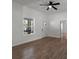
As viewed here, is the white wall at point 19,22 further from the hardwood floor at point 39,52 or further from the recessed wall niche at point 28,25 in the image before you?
the hardwood floor at point 39,52

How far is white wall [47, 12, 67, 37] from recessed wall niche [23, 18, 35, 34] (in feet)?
9.95

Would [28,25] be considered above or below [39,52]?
above

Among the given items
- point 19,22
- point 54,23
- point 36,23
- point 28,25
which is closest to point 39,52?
point 19,22

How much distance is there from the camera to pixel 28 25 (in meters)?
6.47

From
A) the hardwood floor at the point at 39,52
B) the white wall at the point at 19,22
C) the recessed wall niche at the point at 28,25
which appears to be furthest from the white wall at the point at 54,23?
the hardwood floor at the point at 39,52

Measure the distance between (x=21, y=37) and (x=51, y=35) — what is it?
4.64 metres

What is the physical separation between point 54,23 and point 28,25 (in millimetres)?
3841

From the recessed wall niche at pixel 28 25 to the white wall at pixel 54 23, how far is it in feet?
9.95

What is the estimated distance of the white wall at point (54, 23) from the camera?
8832mm

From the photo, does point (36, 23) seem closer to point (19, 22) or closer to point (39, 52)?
point (19, 22)

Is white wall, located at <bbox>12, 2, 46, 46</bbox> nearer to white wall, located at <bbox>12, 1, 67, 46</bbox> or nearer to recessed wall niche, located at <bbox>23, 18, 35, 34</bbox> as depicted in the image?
white wall, located at <bbox>12, 1, 67, 46</bbox>

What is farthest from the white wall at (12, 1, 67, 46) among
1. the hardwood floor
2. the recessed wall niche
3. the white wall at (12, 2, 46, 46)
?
the hardwood floor
